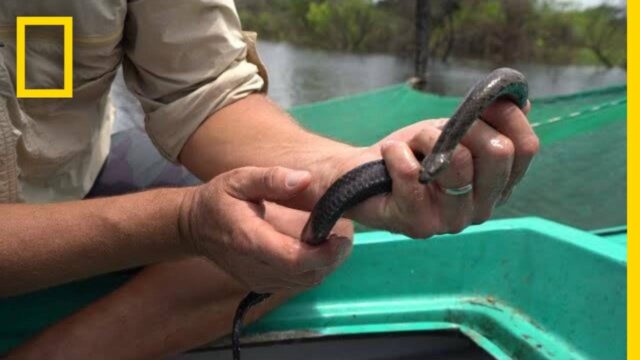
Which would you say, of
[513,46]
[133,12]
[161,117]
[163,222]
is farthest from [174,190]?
[513,46]

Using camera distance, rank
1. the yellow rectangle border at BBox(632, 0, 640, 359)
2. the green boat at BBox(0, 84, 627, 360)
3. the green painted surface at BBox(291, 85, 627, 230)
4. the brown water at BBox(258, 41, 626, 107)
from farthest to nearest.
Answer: the brown water at BBox(258, 41, 626, 107)
the green painted surface at BBox(291, 85, 627, 230)
the green boat at BBox(0, 84, 627, 360)
the yellow rectangle border at BBox(632, 0, 640, 359)

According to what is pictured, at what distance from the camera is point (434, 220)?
30.3 inches

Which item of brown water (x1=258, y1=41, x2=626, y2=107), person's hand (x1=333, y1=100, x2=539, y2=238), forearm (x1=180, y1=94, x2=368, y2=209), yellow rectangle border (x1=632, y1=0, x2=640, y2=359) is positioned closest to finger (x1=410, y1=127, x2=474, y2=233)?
person's hand (x1=333, y1=100, x2=539, y2=238)

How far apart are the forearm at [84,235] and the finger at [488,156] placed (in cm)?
45

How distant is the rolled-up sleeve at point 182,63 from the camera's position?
127 centimetres

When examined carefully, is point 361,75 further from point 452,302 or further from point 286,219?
point 286,219

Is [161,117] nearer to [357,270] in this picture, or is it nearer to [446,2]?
[357,270]

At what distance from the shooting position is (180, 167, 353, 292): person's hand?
81 centimetres

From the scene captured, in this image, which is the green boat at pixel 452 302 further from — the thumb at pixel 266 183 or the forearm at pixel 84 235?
the thumb at pixel 266 183

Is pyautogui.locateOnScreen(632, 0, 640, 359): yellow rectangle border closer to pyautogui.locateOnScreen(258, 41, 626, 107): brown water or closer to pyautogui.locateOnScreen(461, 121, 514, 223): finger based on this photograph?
pyautogui.locateOnScreen(461, 121, 514, 223): finger

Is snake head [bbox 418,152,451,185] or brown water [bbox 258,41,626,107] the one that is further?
brown water [bbox 258,41,626,107]

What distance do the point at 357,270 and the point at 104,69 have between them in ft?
2.18

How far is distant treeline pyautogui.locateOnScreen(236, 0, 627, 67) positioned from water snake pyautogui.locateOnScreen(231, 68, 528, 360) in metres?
5.79

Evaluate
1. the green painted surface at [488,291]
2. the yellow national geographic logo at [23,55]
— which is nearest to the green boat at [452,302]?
the green painted surface at [488,291]
